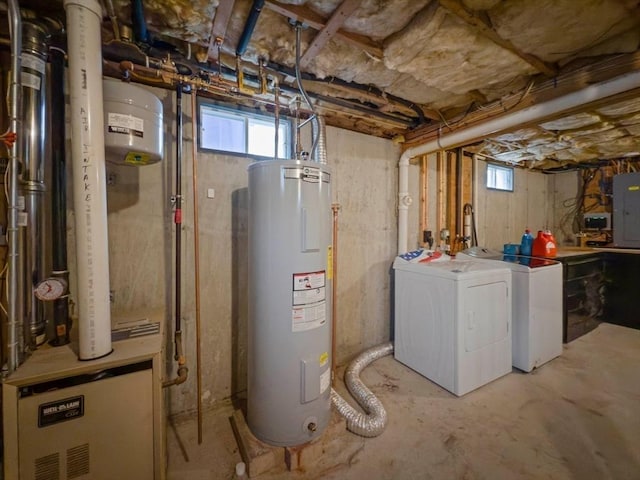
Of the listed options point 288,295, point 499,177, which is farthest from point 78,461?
point 499,177

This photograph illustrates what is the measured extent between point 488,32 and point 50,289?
8.04ft

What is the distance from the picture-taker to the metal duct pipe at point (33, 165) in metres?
1.12

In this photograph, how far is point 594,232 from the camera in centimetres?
421

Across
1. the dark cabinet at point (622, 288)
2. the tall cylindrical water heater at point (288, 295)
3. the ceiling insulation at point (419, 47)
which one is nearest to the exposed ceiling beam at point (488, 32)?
the ceiling insulation at point (419, 47)

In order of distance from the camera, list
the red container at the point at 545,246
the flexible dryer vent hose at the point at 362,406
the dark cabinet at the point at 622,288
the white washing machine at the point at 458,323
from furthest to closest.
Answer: the dark cabinet at the point at 622,288 → the red container at the point at 545,246 → the white washing machine at the point at 458,323 → the flexible dryer vent hose at the point at 362,406

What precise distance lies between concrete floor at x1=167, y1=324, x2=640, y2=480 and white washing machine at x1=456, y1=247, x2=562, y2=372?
18 centimetres

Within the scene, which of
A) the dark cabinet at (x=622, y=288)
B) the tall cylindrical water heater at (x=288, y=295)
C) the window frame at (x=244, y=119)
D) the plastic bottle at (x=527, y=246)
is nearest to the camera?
the tall cylindrical water heater at (x=288, y=295)

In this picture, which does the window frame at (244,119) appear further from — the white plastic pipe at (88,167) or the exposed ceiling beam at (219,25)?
the white plastic pipe at (88,167)

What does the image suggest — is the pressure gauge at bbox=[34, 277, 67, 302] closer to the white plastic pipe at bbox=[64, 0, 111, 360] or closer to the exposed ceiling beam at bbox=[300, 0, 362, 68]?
the white plastic pipe at bbox=[64, 0, 111, 360]

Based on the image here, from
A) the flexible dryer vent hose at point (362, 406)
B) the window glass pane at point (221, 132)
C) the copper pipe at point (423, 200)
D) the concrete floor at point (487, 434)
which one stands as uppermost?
the window glass pane at point (221, 132)

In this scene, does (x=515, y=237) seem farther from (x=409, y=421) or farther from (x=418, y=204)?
(x=409, y=421)

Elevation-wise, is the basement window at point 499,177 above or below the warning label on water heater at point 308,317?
above

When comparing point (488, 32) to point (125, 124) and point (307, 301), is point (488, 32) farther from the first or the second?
point (125, 124)

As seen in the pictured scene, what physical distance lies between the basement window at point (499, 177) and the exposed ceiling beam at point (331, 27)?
131 inches
